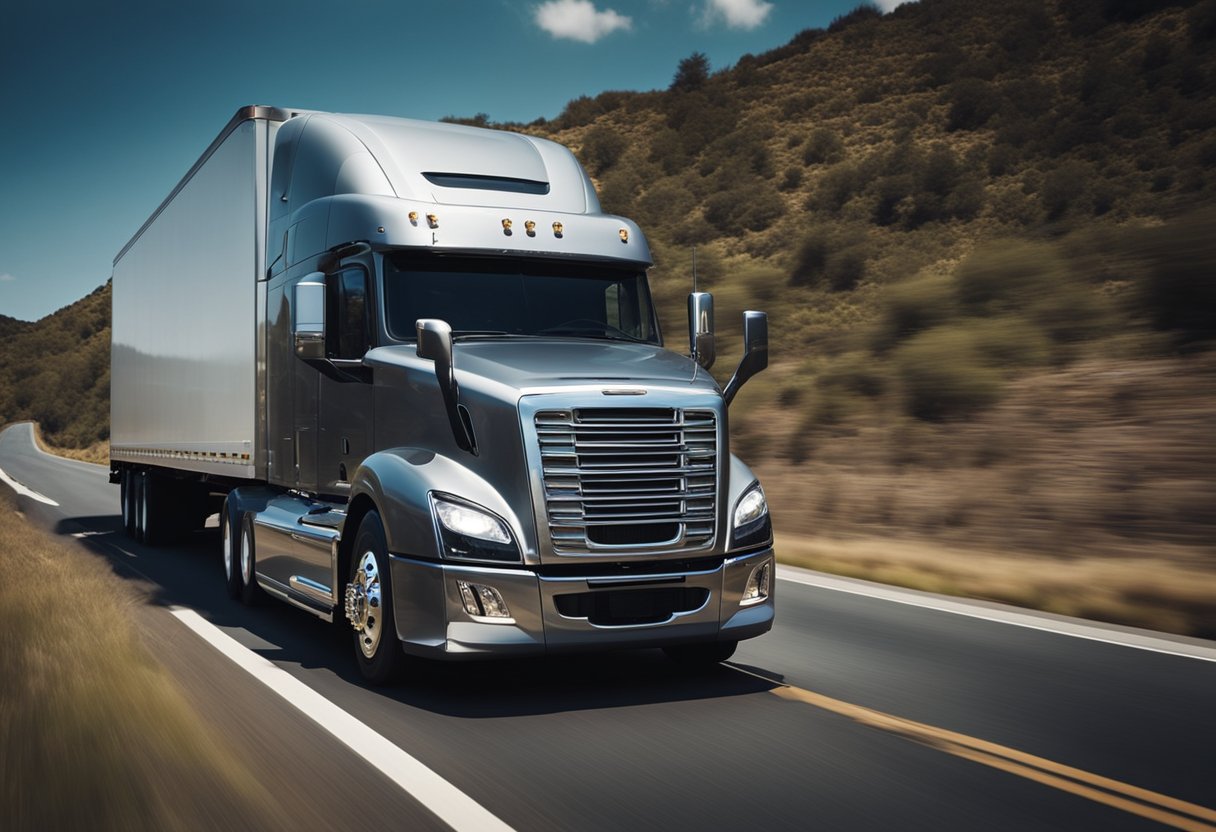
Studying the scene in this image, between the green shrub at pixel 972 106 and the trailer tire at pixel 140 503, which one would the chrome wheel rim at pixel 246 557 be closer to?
the trailer tire at pixel 140 503

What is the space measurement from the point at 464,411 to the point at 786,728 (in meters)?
2.52

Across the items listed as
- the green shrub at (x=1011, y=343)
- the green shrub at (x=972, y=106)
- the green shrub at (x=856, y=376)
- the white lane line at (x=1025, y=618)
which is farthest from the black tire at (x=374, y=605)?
the green shrub at (x=972, y=106)

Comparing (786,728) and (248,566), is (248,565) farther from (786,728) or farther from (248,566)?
(786,728)

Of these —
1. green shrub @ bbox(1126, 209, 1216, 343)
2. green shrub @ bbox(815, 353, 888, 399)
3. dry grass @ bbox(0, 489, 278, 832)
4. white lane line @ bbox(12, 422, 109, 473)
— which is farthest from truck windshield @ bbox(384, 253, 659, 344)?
white lane line @ bbox(12, 422, 109, 473)

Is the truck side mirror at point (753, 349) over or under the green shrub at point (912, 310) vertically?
under

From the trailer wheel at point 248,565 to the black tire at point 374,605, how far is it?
3.09 m

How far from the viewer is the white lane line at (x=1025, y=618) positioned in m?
8.69

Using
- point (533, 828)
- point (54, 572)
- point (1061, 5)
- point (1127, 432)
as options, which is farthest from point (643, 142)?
point (533, 828)

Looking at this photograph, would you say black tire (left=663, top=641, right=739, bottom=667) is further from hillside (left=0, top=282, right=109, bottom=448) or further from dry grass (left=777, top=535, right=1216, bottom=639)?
hillside (left=0, top=282, right=109, bottom=448)

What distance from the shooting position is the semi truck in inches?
278

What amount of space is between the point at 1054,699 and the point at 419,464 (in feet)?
12.5

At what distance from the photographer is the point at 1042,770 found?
227 inches

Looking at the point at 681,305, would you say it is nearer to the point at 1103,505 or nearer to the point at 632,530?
the point at 1103,505

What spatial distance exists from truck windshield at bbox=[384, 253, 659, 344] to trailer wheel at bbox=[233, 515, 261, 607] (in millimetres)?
3388
